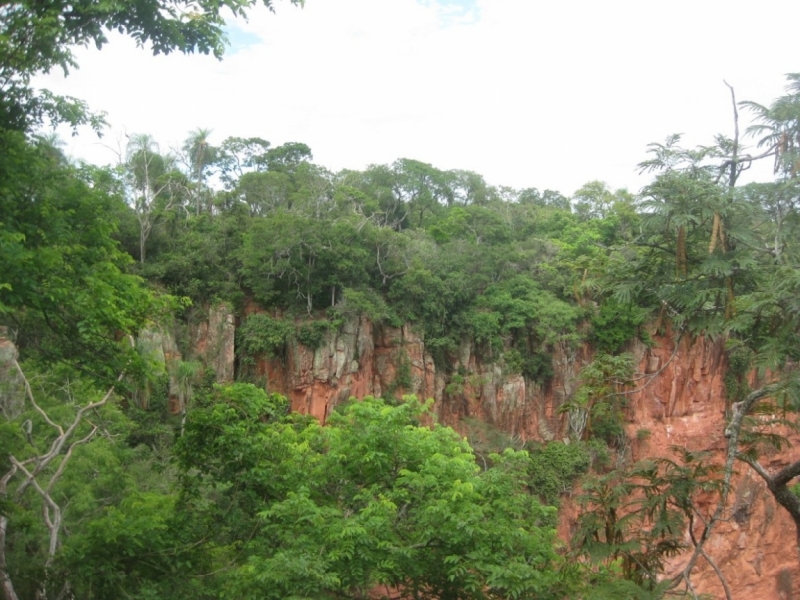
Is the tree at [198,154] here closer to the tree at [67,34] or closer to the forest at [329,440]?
the forest at [329,440]

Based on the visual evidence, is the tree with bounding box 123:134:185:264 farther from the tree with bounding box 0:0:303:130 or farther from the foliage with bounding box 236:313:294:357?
the tree with bounding box 0:0:303:130

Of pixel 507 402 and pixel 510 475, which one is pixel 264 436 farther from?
pixel 507 402

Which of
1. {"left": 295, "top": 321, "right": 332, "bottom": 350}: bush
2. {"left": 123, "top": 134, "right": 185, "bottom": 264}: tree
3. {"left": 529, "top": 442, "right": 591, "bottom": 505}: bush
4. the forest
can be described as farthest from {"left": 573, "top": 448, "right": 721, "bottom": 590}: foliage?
{"left": 123, "top": 134, "right": 185, "bottom": 264}: tree

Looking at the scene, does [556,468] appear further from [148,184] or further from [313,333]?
[148,184]

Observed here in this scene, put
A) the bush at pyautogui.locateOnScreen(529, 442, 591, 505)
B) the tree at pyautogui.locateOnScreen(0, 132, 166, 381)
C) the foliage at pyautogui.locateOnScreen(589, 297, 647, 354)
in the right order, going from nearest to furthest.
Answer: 1. the tree at pyautogui.locateOnScreen(0, 132, 166, 381)
2. the bush at pyautogui.locateOnScreen(529, 442, 591, 505)
3. the foliage at pyautogui.locateOnScreen(589, 297, 647, 354)

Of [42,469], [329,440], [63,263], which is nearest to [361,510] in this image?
[329,440]

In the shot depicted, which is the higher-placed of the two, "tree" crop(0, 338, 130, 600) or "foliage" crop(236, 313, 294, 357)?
"foliage" crop(236, 313, 294, 357)

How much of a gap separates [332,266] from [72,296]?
1634 centimetres

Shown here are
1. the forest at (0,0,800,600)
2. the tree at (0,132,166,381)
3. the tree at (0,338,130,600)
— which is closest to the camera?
the tree at (0,132,166,381)

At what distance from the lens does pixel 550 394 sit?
24.2m

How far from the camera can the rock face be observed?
821 inches

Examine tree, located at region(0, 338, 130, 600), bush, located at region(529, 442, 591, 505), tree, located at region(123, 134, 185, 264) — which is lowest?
bush, located at region(529, 442, 591, 505)

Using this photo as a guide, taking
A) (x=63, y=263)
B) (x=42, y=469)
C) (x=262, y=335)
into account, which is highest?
(x=63, y=263)

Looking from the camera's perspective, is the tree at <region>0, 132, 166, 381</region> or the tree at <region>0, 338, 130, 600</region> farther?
the tree at <region>0, 338, 130, 600</region>
